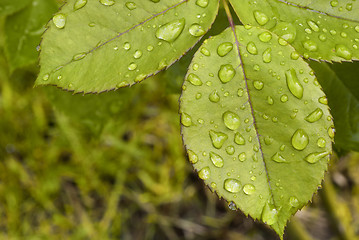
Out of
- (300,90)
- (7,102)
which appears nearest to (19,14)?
(300,90)

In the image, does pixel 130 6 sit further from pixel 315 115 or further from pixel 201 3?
pixel 315 115

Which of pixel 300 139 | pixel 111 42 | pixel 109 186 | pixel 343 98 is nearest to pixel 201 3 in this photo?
pixel 111 42

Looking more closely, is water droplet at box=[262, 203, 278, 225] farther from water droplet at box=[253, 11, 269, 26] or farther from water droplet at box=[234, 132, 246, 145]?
water droplet at box=[253, 11, 269, 26]

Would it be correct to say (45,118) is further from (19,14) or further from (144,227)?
(19,14)

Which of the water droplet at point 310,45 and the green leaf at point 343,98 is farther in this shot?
the green leaf at point 343,98

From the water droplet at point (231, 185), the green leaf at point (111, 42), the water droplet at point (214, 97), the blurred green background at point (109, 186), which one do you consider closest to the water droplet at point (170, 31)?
the green leaf at point (111, 42)

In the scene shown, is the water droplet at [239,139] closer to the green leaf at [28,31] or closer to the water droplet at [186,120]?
the water droplet at [186,120]

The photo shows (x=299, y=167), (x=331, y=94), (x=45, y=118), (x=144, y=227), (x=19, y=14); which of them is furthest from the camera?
(x=45, y=118)
